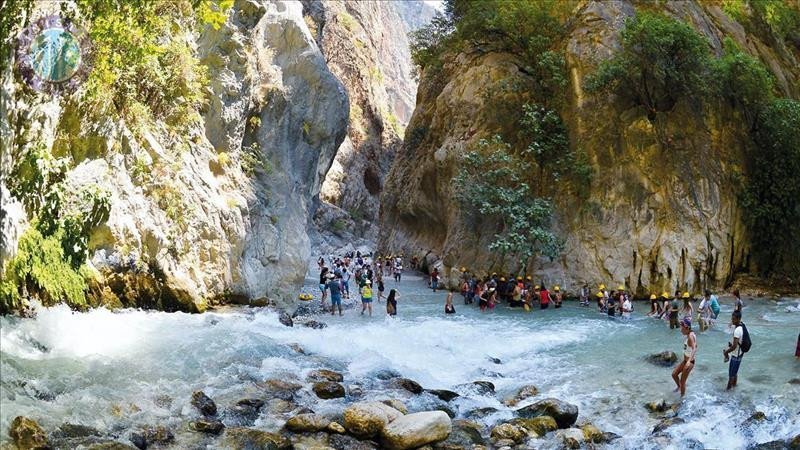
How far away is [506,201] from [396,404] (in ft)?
52.2

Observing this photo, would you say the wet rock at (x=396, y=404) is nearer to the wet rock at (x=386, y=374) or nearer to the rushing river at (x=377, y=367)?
the rushing river at (x=377, y=367)

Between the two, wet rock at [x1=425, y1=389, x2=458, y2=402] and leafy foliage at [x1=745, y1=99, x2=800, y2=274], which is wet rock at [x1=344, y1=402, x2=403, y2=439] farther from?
leafy foliage at [x1=745, y1=99, x2=800, y2=274]

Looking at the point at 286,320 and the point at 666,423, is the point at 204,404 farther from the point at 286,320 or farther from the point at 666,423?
the point at 666,423

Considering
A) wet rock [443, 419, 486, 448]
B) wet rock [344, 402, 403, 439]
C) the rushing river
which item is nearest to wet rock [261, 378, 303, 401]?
the rushing river

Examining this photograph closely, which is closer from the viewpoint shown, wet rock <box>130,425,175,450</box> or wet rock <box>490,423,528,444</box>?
wet rock <box>130,425,175,450</box>

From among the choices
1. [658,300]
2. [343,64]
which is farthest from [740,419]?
[343,64]

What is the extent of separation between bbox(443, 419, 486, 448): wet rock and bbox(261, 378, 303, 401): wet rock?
2995 millimetres

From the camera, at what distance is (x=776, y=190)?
2486 cm

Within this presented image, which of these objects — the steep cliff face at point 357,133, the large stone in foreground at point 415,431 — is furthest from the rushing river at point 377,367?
the steep cliff face at point 357,133

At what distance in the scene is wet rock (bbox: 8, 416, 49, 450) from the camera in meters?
7.79

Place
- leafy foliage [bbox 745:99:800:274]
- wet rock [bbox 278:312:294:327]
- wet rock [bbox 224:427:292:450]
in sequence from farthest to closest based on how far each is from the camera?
1. leafy foliage [bbox 745:99:800:274]
2. wet rock [bbox 278:312:294:327]
3. wet rock [bbox 224:427:292:450]

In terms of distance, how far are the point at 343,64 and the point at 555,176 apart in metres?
42.9

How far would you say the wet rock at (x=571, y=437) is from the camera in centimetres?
994

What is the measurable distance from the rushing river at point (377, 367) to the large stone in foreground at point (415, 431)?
1.49 meters
